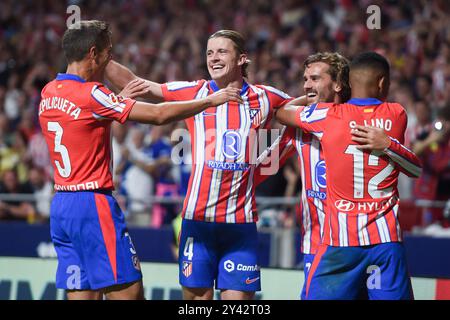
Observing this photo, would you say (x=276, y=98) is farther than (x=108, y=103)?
Yes

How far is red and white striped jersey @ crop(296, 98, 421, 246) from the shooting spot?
5844 millimetres

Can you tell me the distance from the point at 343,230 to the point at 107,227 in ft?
5.35

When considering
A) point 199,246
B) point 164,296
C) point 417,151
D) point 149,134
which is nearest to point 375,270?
point 199,246

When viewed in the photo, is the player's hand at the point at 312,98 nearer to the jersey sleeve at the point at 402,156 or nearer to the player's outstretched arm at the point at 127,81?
the jersey sleeve at the point at 402,156

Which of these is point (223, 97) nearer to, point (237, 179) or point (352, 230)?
point (237, 179)

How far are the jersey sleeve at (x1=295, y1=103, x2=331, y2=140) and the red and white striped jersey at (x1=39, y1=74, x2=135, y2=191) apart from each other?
121 cm

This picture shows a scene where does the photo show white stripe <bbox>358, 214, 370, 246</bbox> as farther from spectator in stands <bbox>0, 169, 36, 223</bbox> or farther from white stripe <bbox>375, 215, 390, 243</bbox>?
spectator in stands <bbox>0, 169, 36, 223</bbox>

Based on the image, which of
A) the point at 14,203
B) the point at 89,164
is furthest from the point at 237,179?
the point at 14,203

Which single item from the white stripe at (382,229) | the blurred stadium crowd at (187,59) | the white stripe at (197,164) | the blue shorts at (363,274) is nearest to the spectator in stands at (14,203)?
the blurred stadium crowd at (187,59)

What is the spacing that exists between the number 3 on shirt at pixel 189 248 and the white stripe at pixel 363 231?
1378mm

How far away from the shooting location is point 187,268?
21.5 ft

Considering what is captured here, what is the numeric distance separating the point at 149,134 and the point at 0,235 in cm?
257

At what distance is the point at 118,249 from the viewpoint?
6.04 metres

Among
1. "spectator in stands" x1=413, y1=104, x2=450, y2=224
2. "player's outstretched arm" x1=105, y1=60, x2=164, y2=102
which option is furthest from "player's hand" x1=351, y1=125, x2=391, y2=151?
"spectator in stands" x1=413, y1=104, x2=450, y2=224
